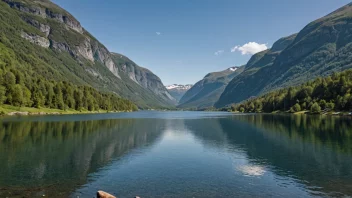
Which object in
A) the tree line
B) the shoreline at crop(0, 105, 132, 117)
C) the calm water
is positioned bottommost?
the calm water

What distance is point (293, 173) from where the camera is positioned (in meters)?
40.5

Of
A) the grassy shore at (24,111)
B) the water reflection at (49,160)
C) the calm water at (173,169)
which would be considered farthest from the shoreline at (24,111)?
the calm water at (173,169)

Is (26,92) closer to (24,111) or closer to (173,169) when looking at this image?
(24,111)

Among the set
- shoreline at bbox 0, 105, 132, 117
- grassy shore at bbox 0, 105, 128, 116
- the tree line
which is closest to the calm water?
shoreline at bbox 0, 105, 132, 117

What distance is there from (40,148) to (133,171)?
2672cm

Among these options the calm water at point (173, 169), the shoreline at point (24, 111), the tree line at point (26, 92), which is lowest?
the calm water at point (173, 169)

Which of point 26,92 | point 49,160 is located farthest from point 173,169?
point 26,92

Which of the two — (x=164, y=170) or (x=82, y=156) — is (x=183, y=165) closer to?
(x=164, y=170)

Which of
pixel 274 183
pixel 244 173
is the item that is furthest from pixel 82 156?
pixel 274 183

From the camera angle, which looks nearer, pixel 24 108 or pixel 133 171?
pixel 133 171

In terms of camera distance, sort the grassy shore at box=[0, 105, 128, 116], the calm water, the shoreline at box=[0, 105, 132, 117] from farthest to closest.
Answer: the grassy shore at box=[0, 105, 128, 116] → the shoreline at box=[0, 105, 132, 117] → the calm water

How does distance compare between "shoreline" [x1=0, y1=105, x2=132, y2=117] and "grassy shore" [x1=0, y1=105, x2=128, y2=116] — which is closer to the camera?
"shoreline" [x1=0, y1=105, x2=132, y2=117]

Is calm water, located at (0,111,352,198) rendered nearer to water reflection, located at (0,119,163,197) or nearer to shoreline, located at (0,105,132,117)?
water reflection, located at (0,119,163,197)

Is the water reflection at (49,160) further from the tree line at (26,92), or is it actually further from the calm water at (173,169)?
the tree line at (26,92)
